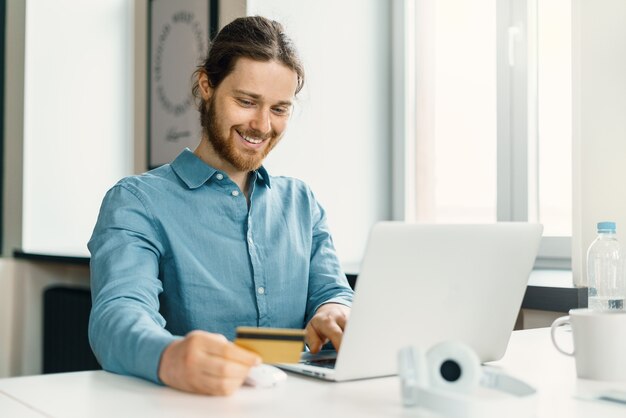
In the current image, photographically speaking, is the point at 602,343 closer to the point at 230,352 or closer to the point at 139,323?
the point at 230,352

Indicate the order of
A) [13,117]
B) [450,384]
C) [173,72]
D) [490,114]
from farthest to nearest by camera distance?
[13,117] → [173,72] → [490,114] → [450,384]

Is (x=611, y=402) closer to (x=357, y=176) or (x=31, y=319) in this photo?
(x=357, y=176)

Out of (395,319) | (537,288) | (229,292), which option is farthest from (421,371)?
(537,288)

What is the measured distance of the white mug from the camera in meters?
1.06

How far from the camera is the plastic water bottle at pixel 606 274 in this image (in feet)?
5.56

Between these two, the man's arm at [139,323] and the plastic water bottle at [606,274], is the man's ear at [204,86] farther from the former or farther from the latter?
the plastic water bottle at [606,274]

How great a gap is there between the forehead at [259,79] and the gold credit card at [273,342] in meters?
0.73

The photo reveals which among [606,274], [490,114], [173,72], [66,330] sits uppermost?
[173,72]

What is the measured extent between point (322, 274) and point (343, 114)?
1086 mm

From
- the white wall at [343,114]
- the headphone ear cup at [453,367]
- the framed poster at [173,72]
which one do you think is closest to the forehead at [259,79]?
the headphone ear cup at [453,367]

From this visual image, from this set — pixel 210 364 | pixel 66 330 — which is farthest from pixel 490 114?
pixel 66 330

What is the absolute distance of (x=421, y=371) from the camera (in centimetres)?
86

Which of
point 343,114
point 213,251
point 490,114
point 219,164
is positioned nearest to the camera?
point 213,251

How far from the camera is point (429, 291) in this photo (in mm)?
1018
